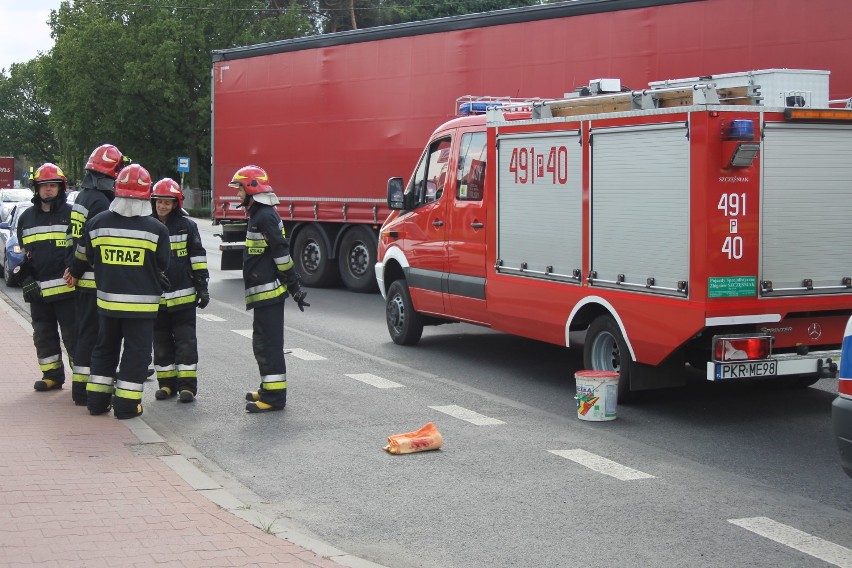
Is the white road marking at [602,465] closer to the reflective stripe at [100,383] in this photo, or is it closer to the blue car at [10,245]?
the reflective stripe at [100,383]

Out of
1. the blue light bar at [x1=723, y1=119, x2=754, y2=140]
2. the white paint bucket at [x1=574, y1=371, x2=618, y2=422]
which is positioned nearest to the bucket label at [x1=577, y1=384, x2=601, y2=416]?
the white paint bucket at [x1=574, y1=371, x2=618, y2=422]

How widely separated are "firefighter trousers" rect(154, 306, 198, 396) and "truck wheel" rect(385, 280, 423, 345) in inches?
140

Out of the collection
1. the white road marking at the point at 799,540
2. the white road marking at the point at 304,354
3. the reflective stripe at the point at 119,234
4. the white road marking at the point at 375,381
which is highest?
the reflective stripe at the point at 119,234

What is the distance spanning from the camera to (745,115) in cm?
860

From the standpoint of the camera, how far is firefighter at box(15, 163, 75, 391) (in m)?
9.91

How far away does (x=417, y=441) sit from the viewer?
26.5 ft

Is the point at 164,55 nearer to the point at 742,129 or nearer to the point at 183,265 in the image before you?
the point at 183,265

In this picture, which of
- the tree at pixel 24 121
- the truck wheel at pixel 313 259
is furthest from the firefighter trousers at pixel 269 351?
the tree at pixel 24 121

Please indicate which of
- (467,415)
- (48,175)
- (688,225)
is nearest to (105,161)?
(48,175)

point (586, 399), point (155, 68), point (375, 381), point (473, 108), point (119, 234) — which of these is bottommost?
point (375, 381)

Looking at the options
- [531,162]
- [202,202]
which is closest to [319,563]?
[531,162]

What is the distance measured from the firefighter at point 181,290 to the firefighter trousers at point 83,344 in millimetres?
619

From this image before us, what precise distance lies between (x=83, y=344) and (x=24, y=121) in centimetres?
11438

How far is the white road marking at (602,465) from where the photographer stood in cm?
744
